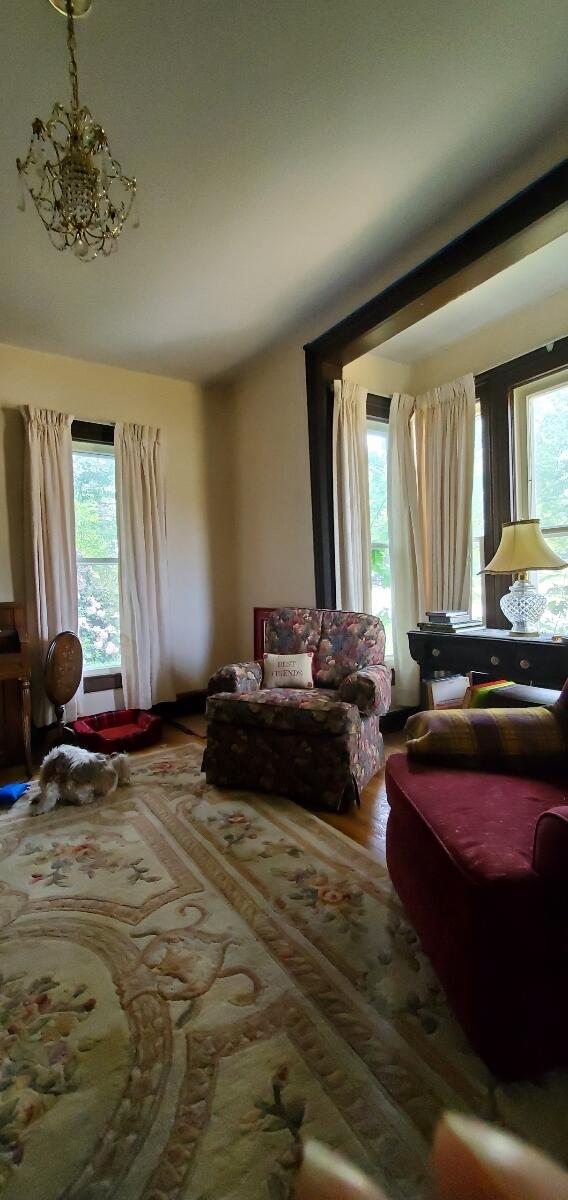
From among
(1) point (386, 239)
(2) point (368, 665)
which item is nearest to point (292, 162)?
(1) point (386, 239)

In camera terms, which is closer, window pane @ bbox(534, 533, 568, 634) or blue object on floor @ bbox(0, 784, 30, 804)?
blue object on floor @ bbox(0, 784, 30, 804)

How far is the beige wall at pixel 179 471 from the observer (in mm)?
3342

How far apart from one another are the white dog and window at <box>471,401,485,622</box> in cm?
246

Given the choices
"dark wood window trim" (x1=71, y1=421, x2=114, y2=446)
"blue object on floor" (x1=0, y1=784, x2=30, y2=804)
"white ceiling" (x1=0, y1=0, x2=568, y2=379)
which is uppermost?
"white ceiling" (x1=0, y1=0, x2=568, y2=379)

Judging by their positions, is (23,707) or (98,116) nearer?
(98,116)

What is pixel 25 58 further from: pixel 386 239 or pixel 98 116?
pixel 386 239

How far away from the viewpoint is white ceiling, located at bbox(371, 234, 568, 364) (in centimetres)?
256

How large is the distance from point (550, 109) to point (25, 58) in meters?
1.74

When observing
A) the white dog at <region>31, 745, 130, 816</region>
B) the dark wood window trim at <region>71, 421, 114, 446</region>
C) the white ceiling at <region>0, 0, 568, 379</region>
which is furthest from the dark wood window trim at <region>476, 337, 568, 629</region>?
the dark wood window trim at <region>71, 421, 114, 446</region>

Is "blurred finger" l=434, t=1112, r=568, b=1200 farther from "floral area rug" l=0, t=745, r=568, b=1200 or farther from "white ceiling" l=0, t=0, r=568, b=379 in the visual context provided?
"white ceiling" l=0, t=0, r=568, b=379

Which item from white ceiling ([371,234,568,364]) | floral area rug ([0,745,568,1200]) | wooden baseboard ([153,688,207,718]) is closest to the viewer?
floral area rug ([0,745,568,1200])

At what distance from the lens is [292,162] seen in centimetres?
193

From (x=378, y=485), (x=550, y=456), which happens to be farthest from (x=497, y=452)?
(x=378, y=485)

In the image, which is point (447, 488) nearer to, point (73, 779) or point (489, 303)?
point (489, 303)
